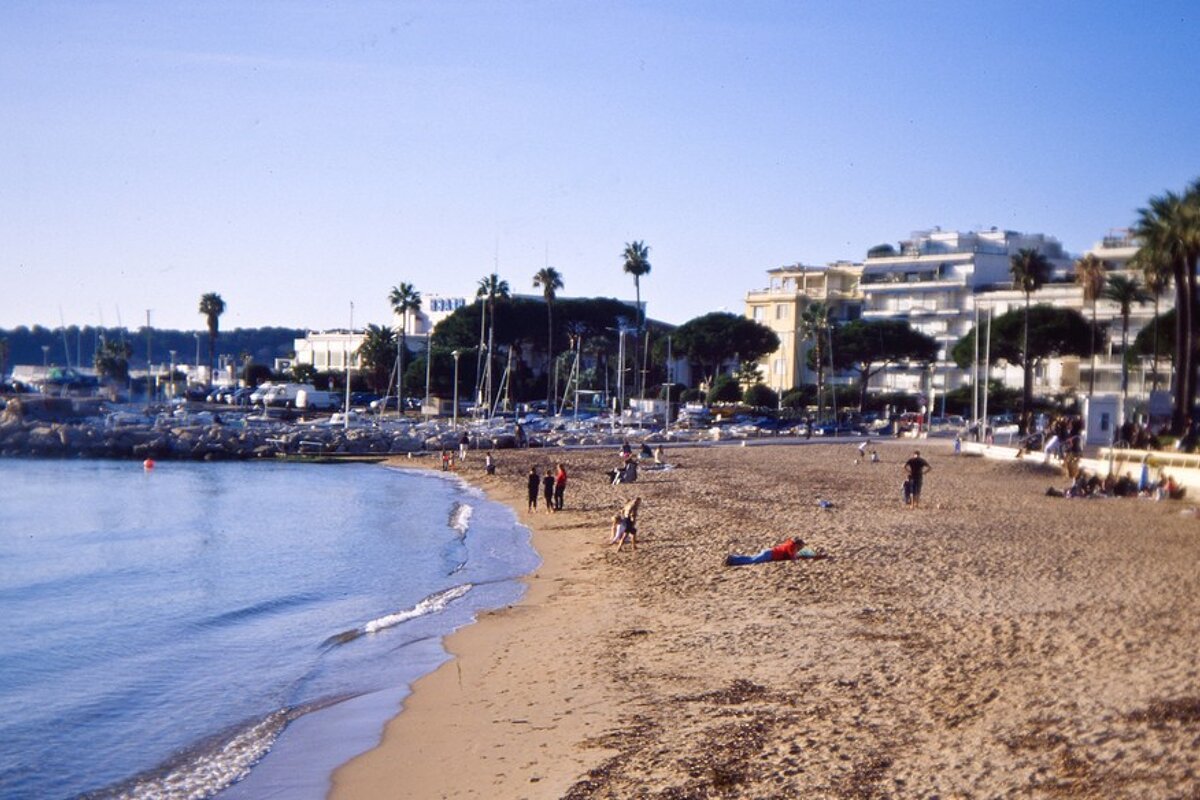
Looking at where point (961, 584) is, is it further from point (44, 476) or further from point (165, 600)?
point (44, 476)

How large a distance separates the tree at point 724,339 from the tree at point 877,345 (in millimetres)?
8076

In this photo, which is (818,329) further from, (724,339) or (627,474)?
(627,474)

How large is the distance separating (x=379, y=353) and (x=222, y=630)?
8663cm

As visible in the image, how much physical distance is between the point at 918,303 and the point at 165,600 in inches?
2951

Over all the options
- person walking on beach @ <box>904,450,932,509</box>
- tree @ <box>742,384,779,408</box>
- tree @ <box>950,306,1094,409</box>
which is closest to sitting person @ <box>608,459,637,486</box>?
person walking on beach @ <box>904,450,932,509</box>

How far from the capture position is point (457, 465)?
5506 centimetres

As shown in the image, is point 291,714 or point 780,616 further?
point 780,616

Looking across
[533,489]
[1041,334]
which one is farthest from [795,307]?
[533,489]

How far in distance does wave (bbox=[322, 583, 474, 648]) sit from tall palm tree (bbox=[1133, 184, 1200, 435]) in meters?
29.1

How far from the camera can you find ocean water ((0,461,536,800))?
38.0 ft

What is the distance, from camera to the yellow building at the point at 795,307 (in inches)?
3664

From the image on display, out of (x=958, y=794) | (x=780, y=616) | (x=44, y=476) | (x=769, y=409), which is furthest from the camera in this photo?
(x=769, y=409)

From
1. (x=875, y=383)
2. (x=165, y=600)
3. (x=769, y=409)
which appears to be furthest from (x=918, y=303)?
(x=165, y=600)

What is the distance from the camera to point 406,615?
61.7ft
